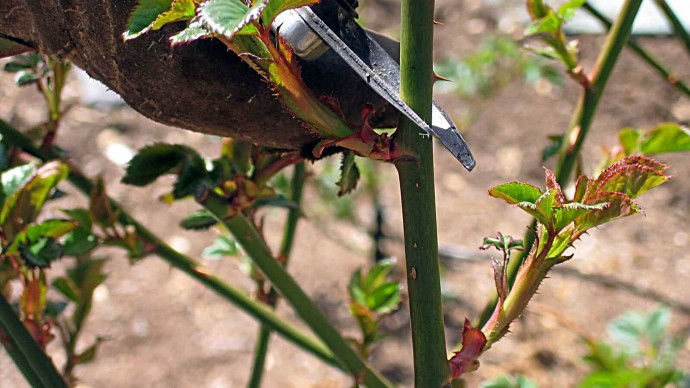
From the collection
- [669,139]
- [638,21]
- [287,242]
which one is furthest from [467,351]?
[638,21]

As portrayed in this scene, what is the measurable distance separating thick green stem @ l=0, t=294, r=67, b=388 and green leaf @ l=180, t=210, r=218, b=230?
0.22 meters

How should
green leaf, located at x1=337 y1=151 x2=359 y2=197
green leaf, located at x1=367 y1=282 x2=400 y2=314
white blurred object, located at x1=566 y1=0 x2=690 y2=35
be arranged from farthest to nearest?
white blurred object, located at x1=566 y1=0 x2=690 y2=35 → green leaf, located at x1=367 y1=282 x2=400 y2=314 → green leaf, located at x1=337 y1=151 x2=359 y2=197

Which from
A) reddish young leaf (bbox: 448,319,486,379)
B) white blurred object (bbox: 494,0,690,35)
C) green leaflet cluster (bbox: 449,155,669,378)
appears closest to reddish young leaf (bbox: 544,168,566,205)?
green leaflet cluster (bbox: 449,155,669,378)

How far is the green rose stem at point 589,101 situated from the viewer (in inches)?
40.1

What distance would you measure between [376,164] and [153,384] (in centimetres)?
96

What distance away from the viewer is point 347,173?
2.60 feet

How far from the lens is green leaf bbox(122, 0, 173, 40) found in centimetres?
60

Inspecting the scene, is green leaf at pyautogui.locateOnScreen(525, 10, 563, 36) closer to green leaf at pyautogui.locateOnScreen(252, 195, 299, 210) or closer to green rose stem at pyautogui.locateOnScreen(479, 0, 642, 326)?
green rose stem at pyautogui.locateOnScreen(479, 0, 642, 326)

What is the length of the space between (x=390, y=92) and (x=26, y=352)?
543 millimetres

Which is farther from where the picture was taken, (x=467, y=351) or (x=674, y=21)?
(x=674, y=21)

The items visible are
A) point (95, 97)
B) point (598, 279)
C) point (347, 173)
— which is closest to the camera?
point (347, 173)

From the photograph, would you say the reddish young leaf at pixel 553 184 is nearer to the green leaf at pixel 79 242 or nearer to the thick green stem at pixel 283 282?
the thick green stem at pixel 283 282

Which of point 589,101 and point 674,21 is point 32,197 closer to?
point 589,101

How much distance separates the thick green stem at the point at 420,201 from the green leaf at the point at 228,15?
0.38ft
